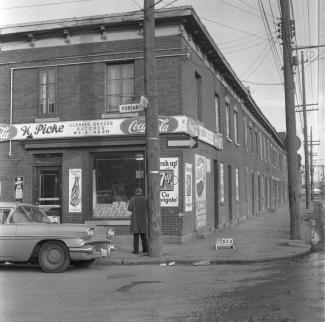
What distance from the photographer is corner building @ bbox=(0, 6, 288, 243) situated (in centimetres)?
1561

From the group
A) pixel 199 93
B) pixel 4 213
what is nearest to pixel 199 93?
pixel 199 93

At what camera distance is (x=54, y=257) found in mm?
10836

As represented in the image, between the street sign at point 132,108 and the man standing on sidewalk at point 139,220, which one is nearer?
the street sign at point 132,108

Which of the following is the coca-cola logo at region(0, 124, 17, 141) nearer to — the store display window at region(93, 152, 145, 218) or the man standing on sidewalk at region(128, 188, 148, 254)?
the store display window at region(93, 152, 145, 218)

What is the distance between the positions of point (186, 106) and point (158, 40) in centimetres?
218

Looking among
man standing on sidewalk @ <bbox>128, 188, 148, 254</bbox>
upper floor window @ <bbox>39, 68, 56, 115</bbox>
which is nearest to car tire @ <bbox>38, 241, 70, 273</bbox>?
man standing on sidewalk @ <bbox>128, 188, 148, 254</bbox>

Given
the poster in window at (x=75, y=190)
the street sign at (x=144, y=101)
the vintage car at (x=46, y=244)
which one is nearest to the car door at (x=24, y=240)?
the vintage car at (x=46, y=244)

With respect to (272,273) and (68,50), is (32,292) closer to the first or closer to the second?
(272,273)

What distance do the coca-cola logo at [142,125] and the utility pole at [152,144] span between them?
264cm

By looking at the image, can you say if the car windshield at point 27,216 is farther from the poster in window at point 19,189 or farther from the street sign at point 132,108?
the poster in window at point 19,189

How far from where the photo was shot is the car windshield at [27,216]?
11.0 metres

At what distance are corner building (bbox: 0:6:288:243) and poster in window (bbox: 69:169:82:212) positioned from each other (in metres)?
0.03

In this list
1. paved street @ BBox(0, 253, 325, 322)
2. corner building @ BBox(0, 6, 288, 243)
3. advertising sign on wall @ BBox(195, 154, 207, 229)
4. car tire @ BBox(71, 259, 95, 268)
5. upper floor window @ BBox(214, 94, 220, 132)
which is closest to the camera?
paved street @ BBox(0, 253, 325, 322)

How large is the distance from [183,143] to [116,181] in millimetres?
2623
